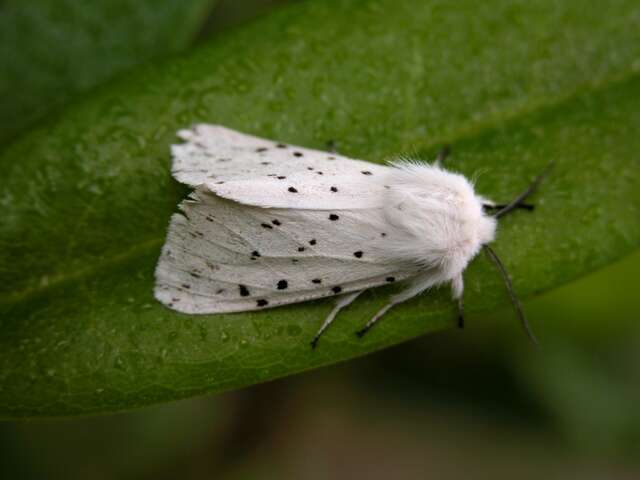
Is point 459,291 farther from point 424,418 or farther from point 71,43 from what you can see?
point 424,418

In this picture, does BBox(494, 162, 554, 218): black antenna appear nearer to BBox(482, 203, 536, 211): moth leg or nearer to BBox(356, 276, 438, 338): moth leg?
BBox(482, 203, 536, 211): moth leg

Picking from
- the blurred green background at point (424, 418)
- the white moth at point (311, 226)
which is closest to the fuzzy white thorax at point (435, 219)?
the white moth at point (311, 226)

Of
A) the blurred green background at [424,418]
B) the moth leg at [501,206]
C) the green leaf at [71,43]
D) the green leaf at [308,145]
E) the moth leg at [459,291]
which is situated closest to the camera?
the green leaf at [308,145]

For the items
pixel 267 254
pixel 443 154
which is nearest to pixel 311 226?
pixel 267 254

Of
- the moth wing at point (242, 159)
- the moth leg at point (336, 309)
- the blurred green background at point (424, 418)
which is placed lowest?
the blurred green background at point (424, 418)

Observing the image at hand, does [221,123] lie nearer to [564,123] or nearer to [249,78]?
[249,78]

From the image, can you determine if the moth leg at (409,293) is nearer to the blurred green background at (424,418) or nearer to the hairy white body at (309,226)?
the hairy white body at (309,226)

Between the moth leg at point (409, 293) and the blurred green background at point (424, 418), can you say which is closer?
the moth leg at point (409, 293)
